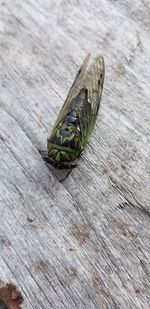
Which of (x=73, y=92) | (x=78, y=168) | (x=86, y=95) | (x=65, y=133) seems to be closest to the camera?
(x=78, y=168)

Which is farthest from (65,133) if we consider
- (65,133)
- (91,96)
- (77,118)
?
(91,96)

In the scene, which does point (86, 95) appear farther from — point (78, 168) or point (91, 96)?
point (78, 168)

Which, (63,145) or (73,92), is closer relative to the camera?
(63,145)

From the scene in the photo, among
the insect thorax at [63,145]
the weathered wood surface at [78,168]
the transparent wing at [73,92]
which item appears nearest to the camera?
the weathered wood surface at [78,168]

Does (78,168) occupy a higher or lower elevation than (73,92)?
lower

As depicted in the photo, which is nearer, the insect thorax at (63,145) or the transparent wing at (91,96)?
the insect thorax at (63,145)
